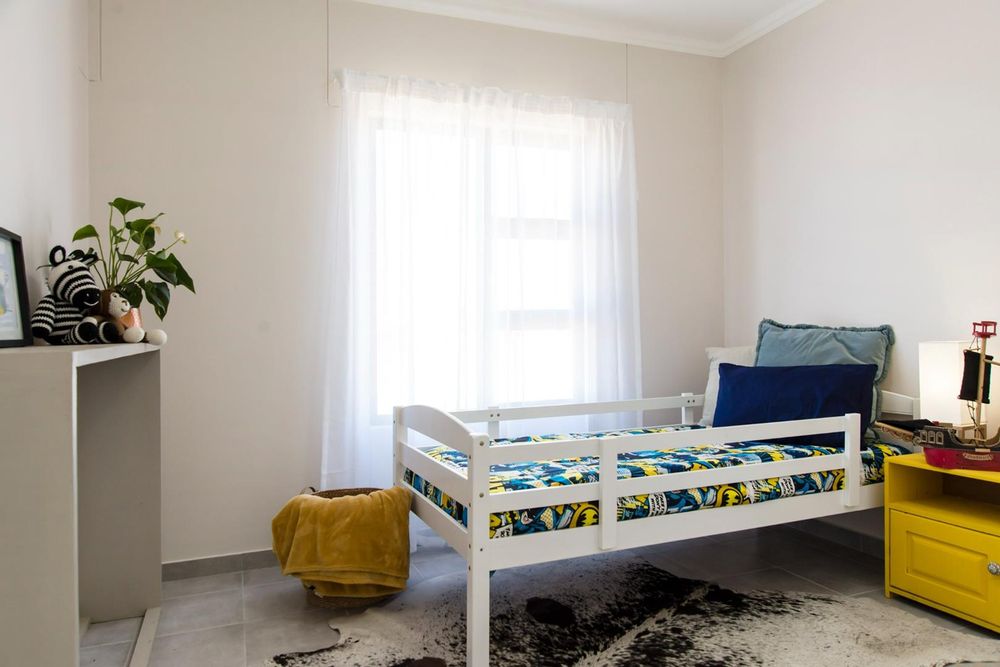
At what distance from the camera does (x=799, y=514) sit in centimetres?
253

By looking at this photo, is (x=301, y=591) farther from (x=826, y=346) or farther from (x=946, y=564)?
(x=826, y=346)

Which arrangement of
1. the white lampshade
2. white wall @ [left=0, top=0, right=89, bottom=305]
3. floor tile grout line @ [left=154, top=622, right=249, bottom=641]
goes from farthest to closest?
the white lampshade
floor tile grout line @ [left=154, top=622, right=249, bottom=641]
white wall @ [left=0, top=0, right=89, bottom=305]

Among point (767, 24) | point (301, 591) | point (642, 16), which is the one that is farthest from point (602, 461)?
point (767, 24)

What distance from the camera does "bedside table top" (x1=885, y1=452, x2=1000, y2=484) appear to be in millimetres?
2270

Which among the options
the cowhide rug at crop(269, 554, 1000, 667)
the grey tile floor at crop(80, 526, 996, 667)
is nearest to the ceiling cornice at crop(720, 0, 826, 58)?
the grey tile floor at crop(80, 526, 996, 667)

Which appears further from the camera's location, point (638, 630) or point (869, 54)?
point (869, 54)

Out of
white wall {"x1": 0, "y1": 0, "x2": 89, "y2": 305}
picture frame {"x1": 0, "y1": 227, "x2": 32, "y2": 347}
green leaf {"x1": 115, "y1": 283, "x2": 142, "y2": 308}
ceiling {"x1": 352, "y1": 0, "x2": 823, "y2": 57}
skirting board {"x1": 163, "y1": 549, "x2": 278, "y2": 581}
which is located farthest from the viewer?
ceiling {"x1": 352, "y1": 0, "x2": 823, "y2": 57}

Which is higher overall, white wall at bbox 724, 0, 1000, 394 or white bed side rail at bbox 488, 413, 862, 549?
white wall at bbox 724, 0, 1000, 394

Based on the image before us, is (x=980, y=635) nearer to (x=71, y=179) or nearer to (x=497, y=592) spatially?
(x=497, y=592)

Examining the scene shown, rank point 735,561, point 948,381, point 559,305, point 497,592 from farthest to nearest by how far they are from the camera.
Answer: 1. point 559,305
2. point 735,561
3. point 497,592
4. point 948,381

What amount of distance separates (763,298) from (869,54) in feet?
3.95

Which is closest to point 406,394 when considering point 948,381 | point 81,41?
point 81,41

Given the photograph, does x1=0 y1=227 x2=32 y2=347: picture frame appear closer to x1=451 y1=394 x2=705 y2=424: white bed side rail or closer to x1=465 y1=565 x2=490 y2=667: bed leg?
x1=465 y1=565 x2=490 y2=667: bed leg

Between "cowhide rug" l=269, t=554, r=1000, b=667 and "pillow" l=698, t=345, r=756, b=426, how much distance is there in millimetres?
864
